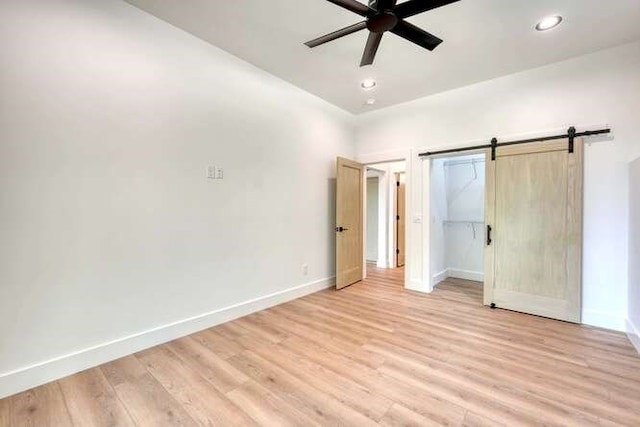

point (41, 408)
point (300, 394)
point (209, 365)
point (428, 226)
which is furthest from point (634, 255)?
point (41, 408)

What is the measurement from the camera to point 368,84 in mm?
3822

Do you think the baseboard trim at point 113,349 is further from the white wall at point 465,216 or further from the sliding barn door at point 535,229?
the white wall at point 465,216

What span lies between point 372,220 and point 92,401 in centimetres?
572

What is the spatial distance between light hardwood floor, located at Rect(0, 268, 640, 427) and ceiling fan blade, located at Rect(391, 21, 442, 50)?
261cm

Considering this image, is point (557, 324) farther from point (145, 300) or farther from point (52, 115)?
point (52, 115)

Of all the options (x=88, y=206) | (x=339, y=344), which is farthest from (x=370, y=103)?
(x=88, y=206)

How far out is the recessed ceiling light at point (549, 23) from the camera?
2482 mm

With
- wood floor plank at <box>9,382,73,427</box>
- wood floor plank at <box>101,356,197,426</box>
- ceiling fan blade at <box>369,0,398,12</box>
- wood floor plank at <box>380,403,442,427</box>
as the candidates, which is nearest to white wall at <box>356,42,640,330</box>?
ceiling fan blade at <box>369,0,398,12</box>

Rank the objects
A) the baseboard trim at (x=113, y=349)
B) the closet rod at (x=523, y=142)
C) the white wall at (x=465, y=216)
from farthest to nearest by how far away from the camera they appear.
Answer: the white wall at (x=465, y=216) → the closet rod at (x=523, y=142) → the baseboard trim at (x=113, y=349)

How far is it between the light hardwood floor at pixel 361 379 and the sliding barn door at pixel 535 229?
0.35 metres

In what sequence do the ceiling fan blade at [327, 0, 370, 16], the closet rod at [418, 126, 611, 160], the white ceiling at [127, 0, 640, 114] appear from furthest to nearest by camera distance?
the closet rod at [418, 126, 611, 160]
the white ceiling at [127, 0, 640, 114]
the ceiling fan blade at [327, 0, 370, 16]

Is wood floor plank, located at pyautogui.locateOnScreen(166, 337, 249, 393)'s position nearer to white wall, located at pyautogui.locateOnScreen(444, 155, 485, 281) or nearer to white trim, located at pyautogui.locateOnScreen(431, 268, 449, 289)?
white trim, located at pyautogui.locateOnScreen(431, 268, 449, 289)

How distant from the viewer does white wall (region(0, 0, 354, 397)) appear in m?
1.97

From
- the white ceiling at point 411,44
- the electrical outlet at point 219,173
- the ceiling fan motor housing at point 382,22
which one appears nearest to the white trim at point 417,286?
the white ceiling at point 411,44
